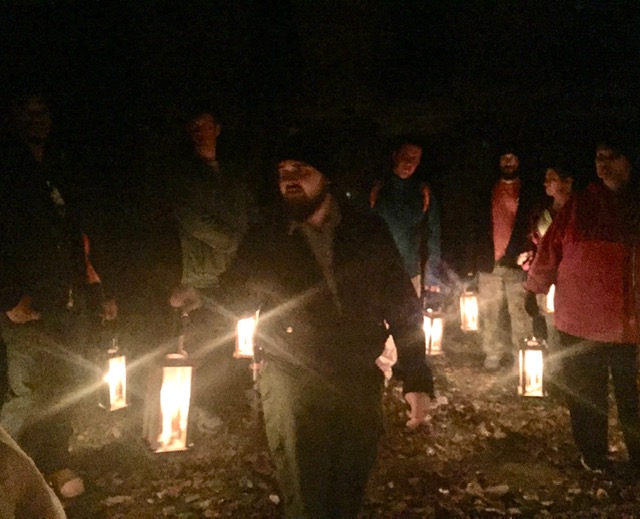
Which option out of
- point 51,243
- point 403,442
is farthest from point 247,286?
point 403,442

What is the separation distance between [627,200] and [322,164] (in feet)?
9.29

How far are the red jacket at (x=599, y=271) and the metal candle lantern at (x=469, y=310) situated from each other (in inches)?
102

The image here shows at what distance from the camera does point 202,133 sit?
526 cm

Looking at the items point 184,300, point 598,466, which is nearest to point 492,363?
point 598,466

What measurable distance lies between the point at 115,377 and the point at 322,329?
2.74 meters

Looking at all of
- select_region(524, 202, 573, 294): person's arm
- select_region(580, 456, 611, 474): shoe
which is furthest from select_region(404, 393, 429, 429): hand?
select_region(580, 456, 611, 474): shoe

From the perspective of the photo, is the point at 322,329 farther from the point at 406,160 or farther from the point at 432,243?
the point at 432,243

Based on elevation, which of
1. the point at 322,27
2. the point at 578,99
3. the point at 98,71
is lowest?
the point at 98,71

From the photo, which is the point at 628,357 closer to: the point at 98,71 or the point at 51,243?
the point at 51,243

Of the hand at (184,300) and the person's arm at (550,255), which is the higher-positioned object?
the person's arm at (550,255)

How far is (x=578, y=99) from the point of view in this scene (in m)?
9.62

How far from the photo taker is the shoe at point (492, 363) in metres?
7.45

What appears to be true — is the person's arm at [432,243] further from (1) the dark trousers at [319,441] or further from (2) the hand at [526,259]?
(1) the dark trousers at [319,441]

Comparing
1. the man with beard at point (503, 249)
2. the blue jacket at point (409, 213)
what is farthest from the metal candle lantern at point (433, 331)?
the man with beard at point (503, 249)
